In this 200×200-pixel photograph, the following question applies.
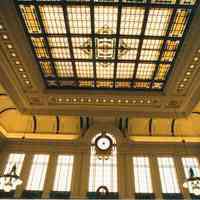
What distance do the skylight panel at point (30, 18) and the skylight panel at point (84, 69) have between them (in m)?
2.06

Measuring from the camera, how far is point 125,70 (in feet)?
30.3

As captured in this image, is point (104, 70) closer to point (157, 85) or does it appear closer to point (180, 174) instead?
point (157, 85)

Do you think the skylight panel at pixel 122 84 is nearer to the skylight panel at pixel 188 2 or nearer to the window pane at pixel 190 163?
the skylight panel at pixel 188 2

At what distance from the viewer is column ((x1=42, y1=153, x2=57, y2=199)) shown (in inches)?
436

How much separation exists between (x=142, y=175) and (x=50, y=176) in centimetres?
462

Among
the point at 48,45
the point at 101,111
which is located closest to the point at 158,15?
the point at 48,45

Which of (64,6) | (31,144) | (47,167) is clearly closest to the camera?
(64,6)

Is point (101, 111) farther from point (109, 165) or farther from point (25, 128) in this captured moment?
point (25, 128)

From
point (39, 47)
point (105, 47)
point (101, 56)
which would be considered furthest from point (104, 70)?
point (39, 47)

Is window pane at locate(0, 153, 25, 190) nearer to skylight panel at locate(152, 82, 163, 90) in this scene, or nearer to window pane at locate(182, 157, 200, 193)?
skylight panel at locate(152, 82, 163, 90)

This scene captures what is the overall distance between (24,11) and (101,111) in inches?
211

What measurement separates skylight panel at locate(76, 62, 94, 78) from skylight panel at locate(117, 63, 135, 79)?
3.60ft

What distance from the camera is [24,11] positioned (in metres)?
7.05

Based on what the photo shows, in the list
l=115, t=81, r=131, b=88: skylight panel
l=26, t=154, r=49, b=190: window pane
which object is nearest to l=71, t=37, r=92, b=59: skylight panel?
l=115, t=81, r=131, b=88: skylight panel
